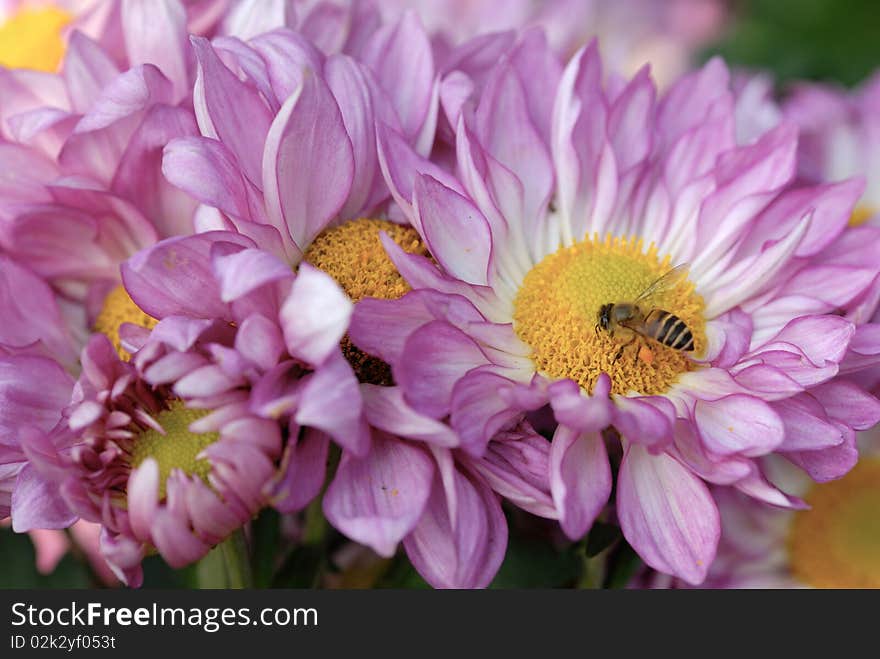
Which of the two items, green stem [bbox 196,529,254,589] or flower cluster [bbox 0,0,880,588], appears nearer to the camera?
flower cluster [bbox 0,0,880,588]

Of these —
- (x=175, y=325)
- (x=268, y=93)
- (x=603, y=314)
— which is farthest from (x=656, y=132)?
(x=175, y=325)

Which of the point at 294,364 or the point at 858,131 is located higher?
the point at 858,131

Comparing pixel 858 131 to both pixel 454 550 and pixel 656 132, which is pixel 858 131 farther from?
pixel 454 550

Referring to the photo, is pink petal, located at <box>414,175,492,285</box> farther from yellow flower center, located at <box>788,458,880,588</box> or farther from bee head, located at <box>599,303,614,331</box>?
yellow flower center, located at <box>788,458,880,588</box>

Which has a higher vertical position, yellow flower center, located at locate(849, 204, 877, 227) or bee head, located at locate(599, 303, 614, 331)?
yellow flower center, located at locate(849, 204, 877, 227)

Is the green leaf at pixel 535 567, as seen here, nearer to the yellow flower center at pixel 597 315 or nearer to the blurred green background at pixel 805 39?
the yellow flower center at pixel 597 315

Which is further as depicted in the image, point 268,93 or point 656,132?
point 656,132

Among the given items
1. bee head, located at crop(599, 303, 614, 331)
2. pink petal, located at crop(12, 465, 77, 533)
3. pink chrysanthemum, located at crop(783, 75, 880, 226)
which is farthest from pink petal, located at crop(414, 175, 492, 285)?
pink chrysanthemum, located at crop(783, 75, 880, 226)
